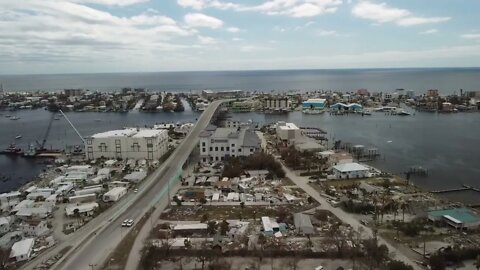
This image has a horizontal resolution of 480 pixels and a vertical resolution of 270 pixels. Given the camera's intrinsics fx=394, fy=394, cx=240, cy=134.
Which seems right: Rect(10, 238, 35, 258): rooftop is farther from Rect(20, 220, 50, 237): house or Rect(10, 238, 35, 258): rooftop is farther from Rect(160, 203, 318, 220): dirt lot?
Rect(160, 203, 318, 220): dirt lot

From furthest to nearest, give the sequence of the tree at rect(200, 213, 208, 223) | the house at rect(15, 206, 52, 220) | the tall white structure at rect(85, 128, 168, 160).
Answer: the tall white structure at rect(85, 128, 168, 160) → the house at rect(15, 206, 52, 220) → the tree at rect(200, 213, 208, 223)

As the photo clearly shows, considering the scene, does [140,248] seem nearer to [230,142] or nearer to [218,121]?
[230,142]

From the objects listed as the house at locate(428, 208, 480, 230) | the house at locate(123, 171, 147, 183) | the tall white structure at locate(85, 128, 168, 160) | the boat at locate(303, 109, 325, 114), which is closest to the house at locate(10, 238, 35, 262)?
the house at locate(123, 171, 147, 183)

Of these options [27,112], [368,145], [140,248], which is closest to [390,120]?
[368,145]

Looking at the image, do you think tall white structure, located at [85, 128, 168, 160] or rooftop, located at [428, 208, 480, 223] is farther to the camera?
tall white structure, located at [85, 128, 168, 160]

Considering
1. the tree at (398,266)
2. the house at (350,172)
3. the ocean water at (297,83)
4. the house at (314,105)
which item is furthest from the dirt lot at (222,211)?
the ocean water at (297,83)

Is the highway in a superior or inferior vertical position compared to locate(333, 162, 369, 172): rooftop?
inferior
